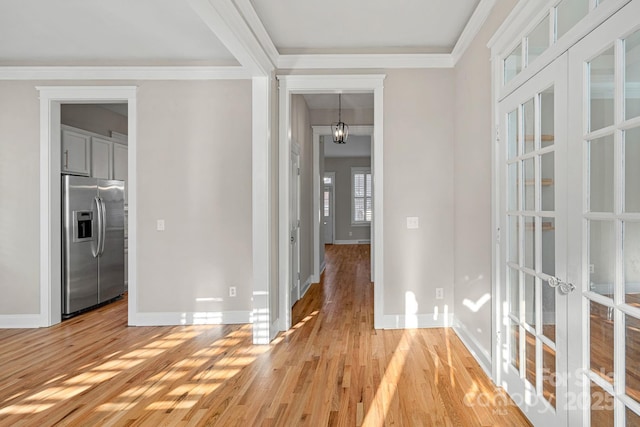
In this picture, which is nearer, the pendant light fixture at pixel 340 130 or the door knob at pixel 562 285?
the door knob at pixel 562 285

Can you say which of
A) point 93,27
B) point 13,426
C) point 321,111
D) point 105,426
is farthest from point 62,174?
point 321,111

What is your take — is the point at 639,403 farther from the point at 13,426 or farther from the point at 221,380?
the point at 13,426

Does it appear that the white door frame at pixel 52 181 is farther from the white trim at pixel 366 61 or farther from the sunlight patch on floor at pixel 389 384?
the sunlight patch on floor at pixel 389 384

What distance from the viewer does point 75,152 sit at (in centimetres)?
450

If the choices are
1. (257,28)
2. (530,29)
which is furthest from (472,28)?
(257,28)

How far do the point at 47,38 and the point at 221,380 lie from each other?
3.52 meters

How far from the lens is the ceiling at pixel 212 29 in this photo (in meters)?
2.86

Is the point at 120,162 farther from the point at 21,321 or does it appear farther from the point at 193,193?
the point at 21,321

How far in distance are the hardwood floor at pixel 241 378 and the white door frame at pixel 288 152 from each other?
0.36 metres

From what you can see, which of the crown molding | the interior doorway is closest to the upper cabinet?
the crown molding

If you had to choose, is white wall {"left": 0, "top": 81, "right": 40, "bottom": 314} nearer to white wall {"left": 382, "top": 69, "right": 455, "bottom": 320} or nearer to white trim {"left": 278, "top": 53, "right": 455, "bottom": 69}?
white trim {"left": 278, "top": 53, "right": 455, "bottom": 69}

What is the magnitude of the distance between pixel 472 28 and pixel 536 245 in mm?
1977

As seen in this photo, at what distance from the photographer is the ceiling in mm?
2855

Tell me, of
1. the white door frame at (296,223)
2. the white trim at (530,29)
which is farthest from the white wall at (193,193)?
the white trim at (530,29)
